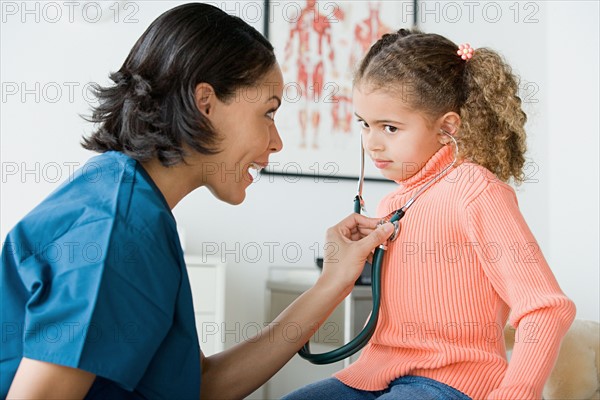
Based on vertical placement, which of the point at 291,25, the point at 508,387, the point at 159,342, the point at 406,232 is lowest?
the point at 508,387

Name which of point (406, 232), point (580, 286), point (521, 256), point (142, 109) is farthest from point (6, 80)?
point (580, 286)

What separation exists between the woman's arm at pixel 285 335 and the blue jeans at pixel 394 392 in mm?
79

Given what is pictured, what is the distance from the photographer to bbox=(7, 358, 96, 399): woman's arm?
0.85 m

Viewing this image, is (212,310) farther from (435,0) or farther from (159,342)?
(435,0)

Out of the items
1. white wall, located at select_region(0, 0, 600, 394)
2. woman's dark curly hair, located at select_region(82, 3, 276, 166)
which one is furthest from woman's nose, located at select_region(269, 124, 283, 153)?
white wall, located at select_region(0, 0, 600, 394)

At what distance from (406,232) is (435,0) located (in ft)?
7.93

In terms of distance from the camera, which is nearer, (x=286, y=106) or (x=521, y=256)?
(x=521, y=256)

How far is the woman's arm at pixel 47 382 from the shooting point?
853 millimetres

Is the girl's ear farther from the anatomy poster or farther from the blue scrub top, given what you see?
the anatomy poster

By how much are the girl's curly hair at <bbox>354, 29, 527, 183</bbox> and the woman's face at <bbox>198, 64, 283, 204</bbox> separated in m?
0.24

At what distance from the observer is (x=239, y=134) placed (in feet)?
→ 4.12

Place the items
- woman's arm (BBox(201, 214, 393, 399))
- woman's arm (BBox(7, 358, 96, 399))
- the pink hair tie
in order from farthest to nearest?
the pink hair tie, woman's arm (BBox(201, 214, 393, 399)), woman's arm (BBox(7, 358, 96, 399))

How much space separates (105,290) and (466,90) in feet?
2.75

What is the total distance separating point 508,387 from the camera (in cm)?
105
